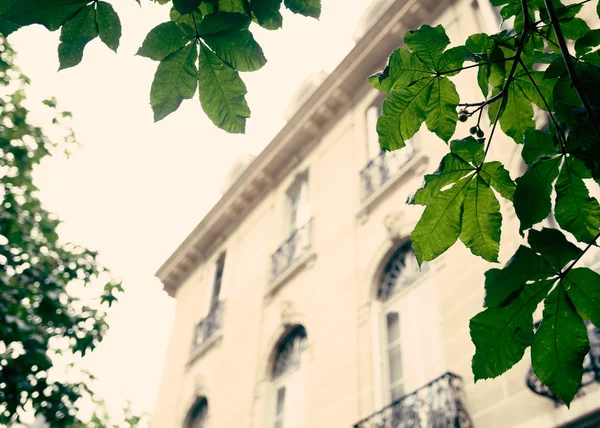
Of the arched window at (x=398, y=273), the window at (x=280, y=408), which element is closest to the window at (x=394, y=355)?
the arched window at (x=398, y=273)

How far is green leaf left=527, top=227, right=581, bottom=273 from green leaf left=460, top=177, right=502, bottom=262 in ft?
0.89

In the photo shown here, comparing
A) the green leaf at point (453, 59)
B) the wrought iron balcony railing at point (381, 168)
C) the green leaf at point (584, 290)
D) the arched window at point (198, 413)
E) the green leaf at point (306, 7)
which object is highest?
the wrought iron balcony railing at point (381, 168)

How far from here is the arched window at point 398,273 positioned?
28.5ft

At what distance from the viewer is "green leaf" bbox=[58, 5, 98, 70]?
1508 mm

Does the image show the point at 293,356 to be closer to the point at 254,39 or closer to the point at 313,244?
the point at 313,244

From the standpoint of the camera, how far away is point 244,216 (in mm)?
15281

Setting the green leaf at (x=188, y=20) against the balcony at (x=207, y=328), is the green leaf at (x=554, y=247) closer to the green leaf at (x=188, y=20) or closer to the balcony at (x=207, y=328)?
the green leaf at (x=188, y=20)

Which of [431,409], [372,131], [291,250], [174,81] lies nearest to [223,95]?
[174,81]

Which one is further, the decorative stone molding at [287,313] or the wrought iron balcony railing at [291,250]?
the wrought iron balcony railing at [291,250]

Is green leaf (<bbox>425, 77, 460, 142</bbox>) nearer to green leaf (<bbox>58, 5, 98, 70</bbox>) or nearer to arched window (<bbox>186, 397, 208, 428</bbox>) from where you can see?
green leaf (<bbox>58, 5, 98, 70</bbox>)

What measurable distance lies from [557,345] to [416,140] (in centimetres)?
916

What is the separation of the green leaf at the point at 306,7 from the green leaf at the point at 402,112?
35 centimetres

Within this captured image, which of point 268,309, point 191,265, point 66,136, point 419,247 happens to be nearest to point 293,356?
point 268,309

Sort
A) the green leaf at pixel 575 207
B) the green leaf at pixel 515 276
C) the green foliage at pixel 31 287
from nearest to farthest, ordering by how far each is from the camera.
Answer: the green leaf at pixel 515 276
the green leaf at pixel 575 207
the green foliage at pixel 31 287
